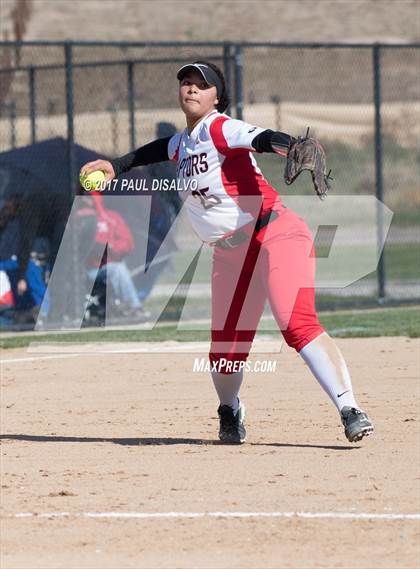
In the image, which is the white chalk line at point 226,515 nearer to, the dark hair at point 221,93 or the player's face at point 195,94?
the player's face at point 195,94

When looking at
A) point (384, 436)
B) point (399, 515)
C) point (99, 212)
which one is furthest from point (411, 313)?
point (399, 515)

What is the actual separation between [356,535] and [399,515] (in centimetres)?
39

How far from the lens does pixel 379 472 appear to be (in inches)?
274

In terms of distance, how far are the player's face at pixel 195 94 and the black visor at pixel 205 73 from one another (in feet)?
0.08

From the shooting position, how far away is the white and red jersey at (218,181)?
7.49 m

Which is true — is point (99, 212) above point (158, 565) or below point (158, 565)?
above

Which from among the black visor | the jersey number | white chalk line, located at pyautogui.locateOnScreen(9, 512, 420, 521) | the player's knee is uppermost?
the black visor

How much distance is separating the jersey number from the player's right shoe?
1243 millimetres

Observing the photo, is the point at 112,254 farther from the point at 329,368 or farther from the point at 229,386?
the point at 329,368

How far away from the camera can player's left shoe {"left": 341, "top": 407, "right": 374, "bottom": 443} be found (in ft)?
24.1

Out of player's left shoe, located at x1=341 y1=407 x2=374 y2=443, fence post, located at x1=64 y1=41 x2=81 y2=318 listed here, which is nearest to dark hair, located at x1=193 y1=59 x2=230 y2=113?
player's left shoe, located at x1=341 y1=407 x2=374 y2=443

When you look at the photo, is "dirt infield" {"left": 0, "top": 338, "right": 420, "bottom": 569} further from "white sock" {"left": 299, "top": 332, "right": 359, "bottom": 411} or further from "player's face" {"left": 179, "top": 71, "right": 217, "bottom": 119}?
"player's face" {"left": 179, "top": 71, "right": 217, "bottom": 119}

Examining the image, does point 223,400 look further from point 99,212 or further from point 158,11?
point 158,11

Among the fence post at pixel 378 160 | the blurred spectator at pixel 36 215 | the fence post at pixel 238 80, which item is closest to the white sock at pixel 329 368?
the blurred spectator at pixel 36 215
